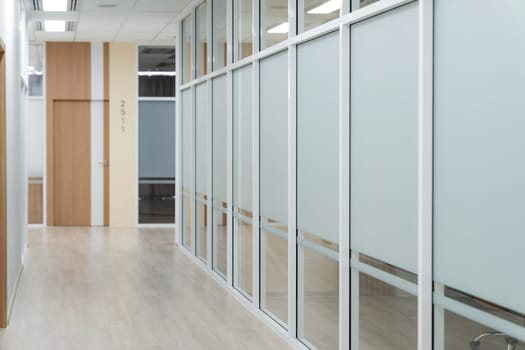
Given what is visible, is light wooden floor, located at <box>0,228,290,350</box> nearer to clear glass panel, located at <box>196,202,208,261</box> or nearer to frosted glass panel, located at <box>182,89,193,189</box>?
clear glass panel, located at <box>196,202,208,261</box>

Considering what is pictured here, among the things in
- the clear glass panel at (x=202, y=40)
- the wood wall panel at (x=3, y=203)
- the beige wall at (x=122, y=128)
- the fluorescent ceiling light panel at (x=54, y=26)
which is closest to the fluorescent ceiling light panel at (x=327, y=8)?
the wood wall panel at (x=3, y=203)

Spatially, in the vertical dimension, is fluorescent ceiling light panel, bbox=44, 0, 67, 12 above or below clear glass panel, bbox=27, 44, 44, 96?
above

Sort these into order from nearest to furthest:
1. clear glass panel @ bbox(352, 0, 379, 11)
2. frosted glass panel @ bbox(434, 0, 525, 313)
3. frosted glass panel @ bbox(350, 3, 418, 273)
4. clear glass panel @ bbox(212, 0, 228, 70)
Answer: frosted glass panel @ bbox(434, 0, 525, 313) → frosted glass panel @ bbox(350, 3, 418, 273) → clear glass panel @ bbox(352, 0, 379, 11) → clear glass panel @ bbox(212, 0, 228, 70)

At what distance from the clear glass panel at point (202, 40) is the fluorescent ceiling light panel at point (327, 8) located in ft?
13.7

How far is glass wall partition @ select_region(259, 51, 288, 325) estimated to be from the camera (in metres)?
6.29

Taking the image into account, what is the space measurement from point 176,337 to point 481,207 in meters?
3.50

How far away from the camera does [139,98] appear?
1473 cm

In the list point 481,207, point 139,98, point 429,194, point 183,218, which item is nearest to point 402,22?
point 429,194

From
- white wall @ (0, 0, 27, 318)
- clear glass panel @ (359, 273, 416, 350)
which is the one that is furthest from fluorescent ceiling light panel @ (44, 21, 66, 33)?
clear glass panel @ (359, 273, 416, 350)

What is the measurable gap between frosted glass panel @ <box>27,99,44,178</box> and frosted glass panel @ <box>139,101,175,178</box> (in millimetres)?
1863

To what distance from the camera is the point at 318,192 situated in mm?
5445

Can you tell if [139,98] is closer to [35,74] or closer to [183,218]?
[35,74]

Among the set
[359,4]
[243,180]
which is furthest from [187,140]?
[359,4]

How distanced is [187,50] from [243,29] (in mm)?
3604
